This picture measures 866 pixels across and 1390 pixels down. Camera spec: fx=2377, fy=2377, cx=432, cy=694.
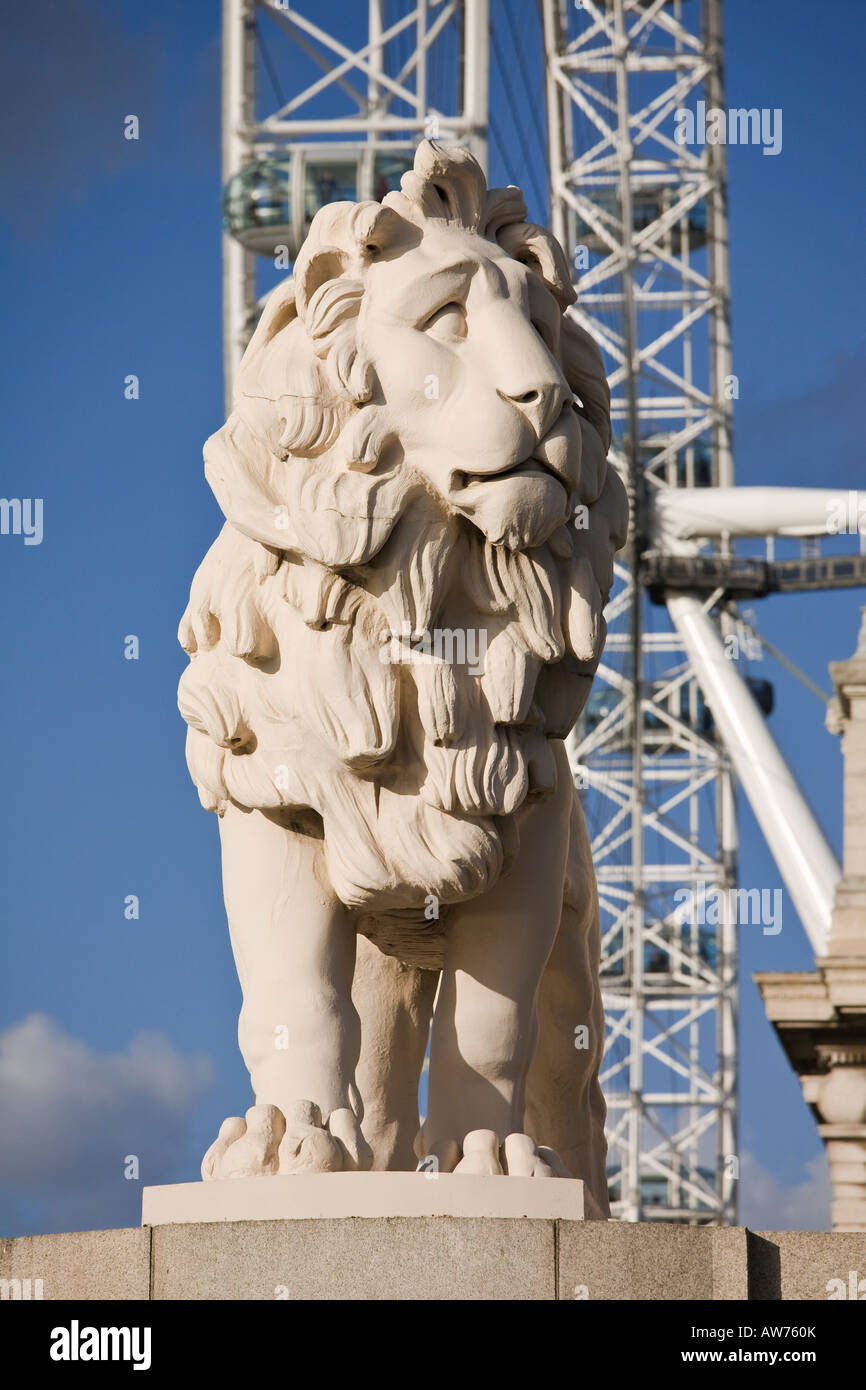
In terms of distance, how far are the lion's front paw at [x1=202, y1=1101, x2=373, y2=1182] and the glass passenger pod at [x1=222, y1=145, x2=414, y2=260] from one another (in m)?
16.4

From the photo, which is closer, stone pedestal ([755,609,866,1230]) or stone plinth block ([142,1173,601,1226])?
stone plinth block ([142,1173,601,1226])

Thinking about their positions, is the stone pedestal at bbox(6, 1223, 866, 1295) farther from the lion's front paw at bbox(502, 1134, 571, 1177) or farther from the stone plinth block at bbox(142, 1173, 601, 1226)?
the lion's front paw at bbox(502, 1134, 571, 1177)

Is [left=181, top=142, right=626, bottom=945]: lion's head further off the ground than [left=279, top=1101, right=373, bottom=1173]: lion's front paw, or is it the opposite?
[left=181, top=142, right=626, bottom=945]: lion's head

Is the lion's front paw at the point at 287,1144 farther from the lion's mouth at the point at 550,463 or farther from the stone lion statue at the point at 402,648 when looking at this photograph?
the lion's mouth at the point at 550,463

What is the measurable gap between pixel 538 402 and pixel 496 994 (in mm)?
1342

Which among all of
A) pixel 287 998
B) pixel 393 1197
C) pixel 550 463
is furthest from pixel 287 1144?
pixel 550 463

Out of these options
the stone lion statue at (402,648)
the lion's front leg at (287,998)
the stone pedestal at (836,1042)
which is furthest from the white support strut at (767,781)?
the lion's front leg at (287,998)

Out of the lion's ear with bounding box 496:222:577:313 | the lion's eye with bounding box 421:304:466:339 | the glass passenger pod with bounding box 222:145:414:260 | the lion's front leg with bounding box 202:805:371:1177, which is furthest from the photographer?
the glass passenger pod with bounding box 222:145:414:260

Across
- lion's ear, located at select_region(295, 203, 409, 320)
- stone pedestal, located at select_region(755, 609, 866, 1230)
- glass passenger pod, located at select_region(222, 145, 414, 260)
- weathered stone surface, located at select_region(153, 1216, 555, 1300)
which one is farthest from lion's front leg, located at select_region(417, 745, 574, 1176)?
glass passenger pod, located at select_region(222, 145, 414, 260)

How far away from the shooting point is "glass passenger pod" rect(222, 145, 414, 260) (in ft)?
69.7

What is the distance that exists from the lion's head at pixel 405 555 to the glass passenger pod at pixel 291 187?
15.8 meters
